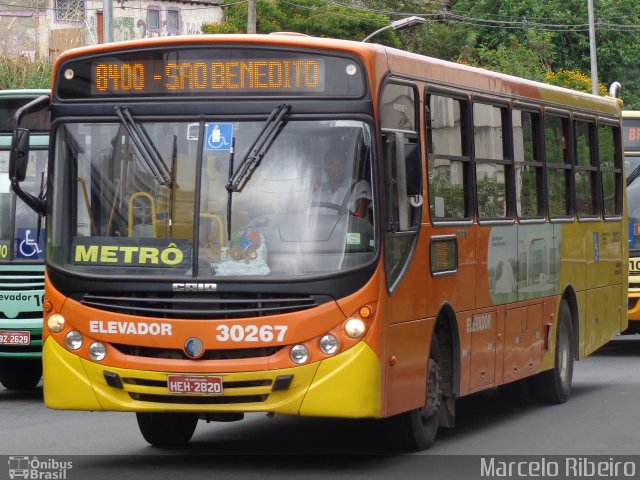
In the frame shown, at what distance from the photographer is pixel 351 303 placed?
9.77 meters

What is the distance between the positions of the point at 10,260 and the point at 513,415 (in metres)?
5.38

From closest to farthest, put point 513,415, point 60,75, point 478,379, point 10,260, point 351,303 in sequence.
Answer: point 351,303
point 60,75
point 478,379
point 513,415
point 10,260

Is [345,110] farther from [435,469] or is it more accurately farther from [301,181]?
[435,469]

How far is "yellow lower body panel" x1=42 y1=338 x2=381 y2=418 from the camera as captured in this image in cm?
973

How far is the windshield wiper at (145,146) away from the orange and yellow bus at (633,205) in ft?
37.0

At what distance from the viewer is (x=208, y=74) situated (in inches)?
401

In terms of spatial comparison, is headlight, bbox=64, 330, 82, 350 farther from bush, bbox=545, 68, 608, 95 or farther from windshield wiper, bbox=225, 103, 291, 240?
bush, bbox=545, 68, 608, 95

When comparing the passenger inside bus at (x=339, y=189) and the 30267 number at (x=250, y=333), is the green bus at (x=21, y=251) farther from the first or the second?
the passenger inside bus at (x=339, y=189)

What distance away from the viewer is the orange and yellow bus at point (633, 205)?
798 inches

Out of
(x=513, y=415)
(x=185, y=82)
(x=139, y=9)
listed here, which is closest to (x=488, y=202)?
(x=513, y=415)

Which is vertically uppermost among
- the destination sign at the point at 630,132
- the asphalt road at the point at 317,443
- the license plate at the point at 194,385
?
the destination sign at the point at 630,132

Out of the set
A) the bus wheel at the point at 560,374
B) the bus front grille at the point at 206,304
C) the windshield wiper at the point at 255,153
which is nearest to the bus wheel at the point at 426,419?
the bus front grille at the point at 206,304

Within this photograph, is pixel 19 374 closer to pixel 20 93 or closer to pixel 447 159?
pixel 20 93

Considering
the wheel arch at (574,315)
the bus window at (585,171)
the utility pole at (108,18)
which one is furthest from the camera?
the utility pole at (108,18)
